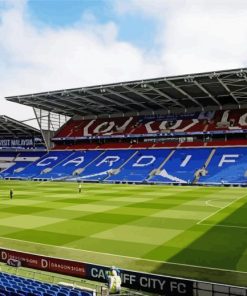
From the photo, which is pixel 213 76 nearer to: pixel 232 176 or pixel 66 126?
pixel 232 176

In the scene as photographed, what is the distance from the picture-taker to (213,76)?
52.5m

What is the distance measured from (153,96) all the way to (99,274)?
5366 cm

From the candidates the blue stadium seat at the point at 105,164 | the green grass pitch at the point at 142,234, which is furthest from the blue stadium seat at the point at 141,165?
the green grass pitch at the point at 142,234

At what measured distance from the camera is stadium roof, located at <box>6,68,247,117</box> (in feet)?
183

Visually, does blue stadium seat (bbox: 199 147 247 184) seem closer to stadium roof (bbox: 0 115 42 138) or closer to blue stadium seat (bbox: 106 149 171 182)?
blue stadium seat (bbox: 106 149 171 182)

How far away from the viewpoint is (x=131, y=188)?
166 feet

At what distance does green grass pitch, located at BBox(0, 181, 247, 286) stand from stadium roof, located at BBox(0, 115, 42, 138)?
4421 centimetres

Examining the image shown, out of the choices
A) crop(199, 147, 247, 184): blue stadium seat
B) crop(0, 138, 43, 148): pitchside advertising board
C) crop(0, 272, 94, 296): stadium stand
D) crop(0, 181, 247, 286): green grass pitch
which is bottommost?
crop(0, 181, 247, 286): green grass pitch

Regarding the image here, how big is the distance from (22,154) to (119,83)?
35222 mm

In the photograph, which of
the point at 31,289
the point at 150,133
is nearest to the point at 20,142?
the point at 150,133

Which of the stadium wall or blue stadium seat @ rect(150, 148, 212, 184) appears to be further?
blue stadium seat @ rect(150, 148, 212, 184)

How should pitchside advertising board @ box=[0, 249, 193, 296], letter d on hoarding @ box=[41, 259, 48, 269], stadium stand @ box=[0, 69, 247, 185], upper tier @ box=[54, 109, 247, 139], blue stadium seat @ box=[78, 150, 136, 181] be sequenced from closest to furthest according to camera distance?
pitchside advertising board @ box=[0, 249, 193, 296] < letter d on hoarding @ box=[41, 259, 48, 269] < stadium stand @ box=[0, 69, 247, 185] < blue stadium seat @ box=[78, 150, 136, 181] < upper tier @ box=[54, 109, 247, 139]

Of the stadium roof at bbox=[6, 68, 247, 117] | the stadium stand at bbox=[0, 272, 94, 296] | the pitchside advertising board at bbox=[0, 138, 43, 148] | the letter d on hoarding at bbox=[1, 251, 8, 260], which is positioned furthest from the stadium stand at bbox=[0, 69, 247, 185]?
the stadium stand at bbox=[0, 272, 94, 296]

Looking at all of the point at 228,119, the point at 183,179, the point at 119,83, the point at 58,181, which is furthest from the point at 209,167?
the point at 58,181
